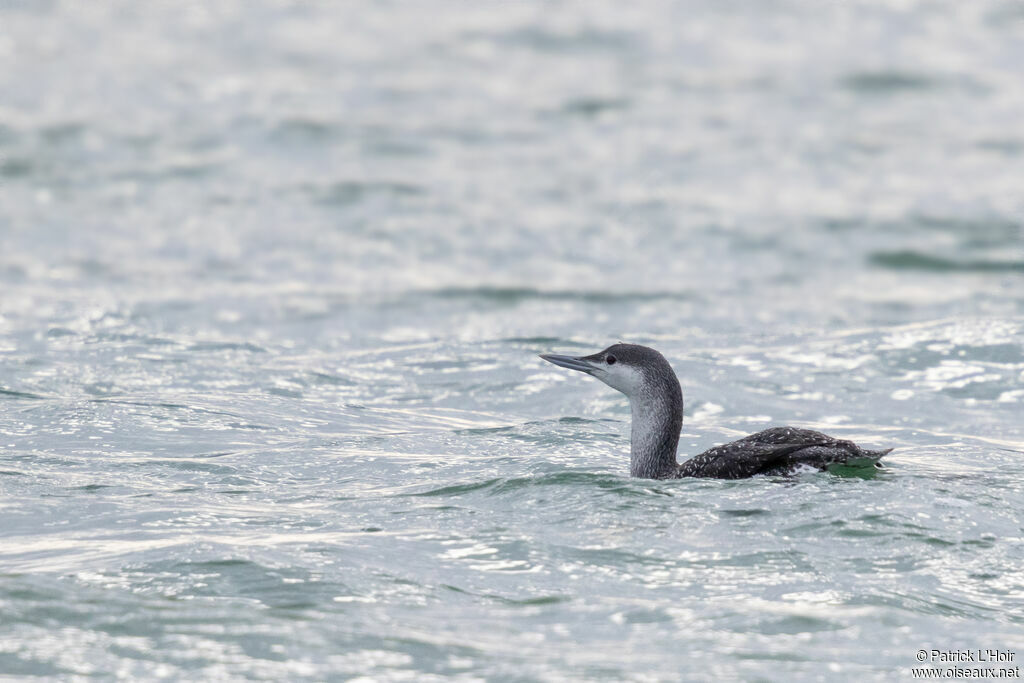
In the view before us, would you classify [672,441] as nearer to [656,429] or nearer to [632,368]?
[656,429]

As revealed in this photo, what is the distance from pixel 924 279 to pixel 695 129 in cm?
653

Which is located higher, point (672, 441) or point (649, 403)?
point (649, 403)

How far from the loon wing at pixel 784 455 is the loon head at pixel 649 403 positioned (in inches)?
14.9

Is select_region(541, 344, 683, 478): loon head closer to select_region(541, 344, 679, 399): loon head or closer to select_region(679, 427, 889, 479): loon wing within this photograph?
select_region(541, 344, 679, 399): loon head

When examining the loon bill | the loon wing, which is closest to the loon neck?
the loon bill

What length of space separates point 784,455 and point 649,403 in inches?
38.3

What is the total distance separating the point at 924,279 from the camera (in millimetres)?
18000

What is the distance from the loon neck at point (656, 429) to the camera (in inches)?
341

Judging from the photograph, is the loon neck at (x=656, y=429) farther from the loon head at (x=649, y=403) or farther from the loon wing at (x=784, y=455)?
A: the loon wing at (x=784, y=455)

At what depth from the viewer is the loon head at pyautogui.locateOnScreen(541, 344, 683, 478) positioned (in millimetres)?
8672

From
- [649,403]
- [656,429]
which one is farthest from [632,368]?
[656,429]

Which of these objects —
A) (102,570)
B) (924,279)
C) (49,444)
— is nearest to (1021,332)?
(924,279)

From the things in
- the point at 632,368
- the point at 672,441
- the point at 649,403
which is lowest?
the point at 672,441

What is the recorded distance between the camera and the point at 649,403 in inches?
346
